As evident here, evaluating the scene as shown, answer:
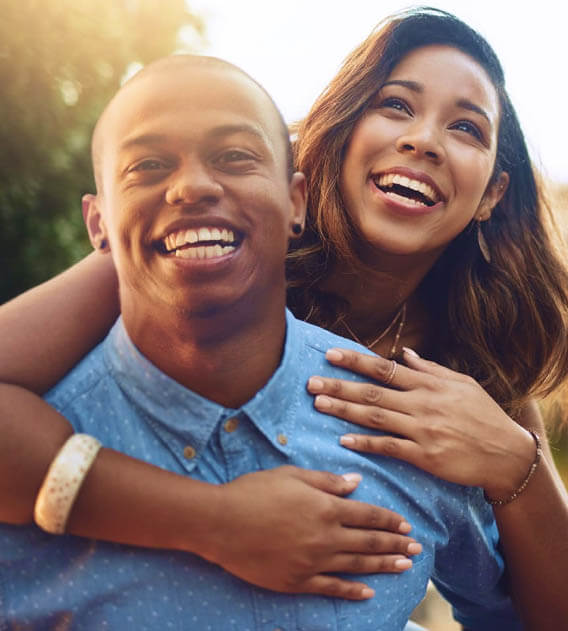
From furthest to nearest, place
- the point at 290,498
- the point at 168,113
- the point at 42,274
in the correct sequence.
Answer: the point at 42,274 → the point at 290,498 → the point at 168,113

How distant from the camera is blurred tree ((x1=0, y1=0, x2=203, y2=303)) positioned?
126cm

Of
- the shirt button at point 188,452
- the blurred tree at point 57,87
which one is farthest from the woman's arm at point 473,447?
the blurred tree at point 57,87

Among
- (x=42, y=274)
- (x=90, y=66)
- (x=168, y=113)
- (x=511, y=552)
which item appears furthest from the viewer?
(x=42, y=274)

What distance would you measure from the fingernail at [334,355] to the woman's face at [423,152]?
0.30 meters

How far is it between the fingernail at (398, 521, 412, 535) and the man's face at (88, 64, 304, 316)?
449mm

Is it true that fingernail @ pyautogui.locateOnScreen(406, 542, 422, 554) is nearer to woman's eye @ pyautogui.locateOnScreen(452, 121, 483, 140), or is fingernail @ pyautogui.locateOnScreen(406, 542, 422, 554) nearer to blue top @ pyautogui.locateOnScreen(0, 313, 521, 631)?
blue top @ pyautogui.locateOnScreen(0, 313, 521, 631)

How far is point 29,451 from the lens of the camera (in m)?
0.87

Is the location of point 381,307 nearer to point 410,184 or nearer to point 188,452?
point 410,184

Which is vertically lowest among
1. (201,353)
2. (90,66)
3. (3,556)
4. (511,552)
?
(511,552)

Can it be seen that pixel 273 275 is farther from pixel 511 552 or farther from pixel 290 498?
pixel 511 552

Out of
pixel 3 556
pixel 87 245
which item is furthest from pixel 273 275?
pixel 87 245

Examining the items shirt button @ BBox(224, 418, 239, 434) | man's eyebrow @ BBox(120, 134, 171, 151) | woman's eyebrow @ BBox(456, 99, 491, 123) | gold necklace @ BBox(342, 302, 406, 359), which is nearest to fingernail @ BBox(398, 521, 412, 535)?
shirt button @ BBox(224, 418, 239, 434)

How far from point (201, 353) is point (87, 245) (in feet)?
2.58

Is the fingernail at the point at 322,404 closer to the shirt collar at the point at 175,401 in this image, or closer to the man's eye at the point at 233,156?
the shirt collar at the point at 175,401
